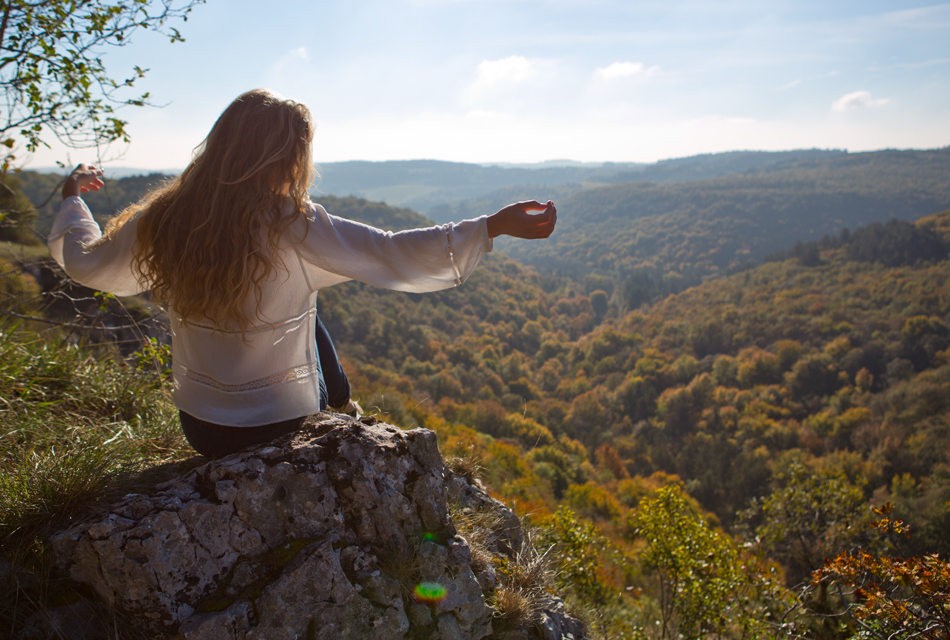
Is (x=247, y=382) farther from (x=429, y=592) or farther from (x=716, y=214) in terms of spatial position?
(x=716, y=214)

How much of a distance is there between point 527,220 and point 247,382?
1.21 m

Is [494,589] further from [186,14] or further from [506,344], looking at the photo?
[506,344]

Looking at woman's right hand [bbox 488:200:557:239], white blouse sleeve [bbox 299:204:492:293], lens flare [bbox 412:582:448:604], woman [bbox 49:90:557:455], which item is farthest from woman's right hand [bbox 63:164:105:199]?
lens flare [bbox 412:582:448:604]

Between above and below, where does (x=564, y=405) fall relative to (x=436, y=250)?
below

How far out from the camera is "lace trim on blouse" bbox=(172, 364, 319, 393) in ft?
6.16

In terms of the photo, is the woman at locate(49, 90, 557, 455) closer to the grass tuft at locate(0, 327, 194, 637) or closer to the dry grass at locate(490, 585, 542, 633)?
the grass tuft at locate(0, 327, 194, 637)

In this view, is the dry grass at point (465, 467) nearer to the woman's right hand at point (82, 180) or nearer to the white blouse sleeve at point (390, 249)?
the white blouse sleeve at point (390, 249)

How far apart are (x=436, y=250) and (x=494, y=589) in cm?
164

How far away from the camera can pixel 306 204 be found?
66.2 inches

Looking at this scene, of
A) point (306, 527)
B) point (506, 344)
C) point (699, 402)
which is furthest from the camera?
point (506, 344)

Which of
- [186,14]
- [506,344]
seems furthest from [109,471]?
[506,344]

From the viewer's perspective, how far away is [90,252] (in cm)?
186

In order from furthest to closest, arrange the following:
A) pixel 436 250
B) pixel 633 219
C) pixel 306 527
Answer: pixel 633 219 → pixel 306 527 → pixel 436 250

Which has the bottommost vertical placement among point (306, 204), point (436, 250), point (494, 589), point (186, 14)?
point (494, 589)
